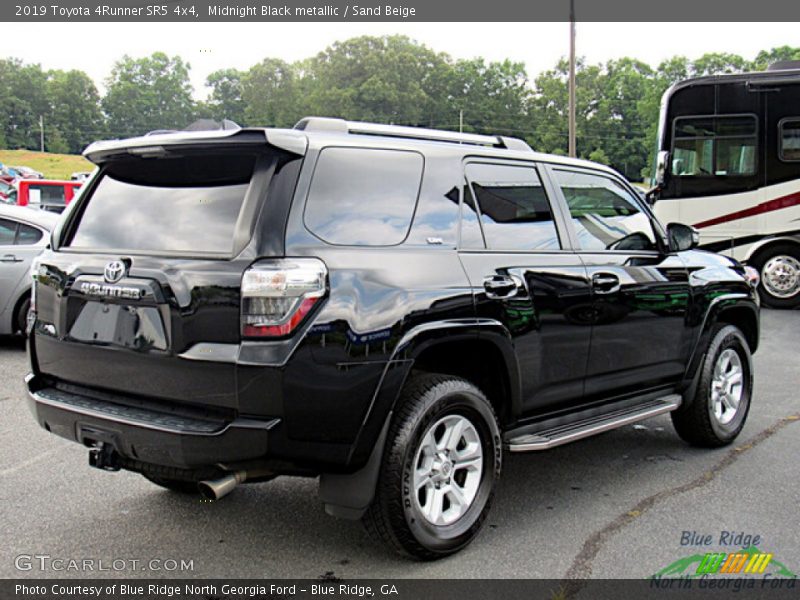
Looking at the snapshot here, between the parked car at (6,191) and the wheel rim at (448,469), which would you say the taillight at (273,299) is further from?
the parked car at (6,191)

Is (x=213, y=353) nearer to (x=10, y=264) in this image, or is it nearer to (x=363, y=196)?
(x=363, y=196)

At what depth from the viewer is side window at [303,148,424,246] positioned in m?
3.41

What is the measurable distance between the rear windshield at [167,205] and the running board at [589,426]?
5.99 feet

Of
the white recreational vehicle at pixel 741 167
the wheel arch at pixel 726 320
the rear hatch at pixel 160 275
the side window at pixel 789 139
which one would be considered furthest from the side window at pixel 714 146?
the rear hatch at pixel 160 275

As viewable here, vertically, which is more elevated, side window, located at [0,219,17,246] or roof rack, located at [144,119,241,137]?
roof rack, located at [144,119,241,137]

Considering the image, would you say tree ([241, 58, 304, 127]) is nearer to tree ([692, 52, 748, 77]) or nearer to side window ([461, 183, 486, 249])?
tree ([692, 52, 748, 77])

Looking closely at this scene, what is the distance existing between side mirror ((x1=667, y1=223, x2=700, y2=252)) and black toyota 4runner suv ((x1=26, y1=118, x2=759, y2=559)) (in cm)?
95

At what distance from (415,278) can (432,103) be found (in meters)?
101

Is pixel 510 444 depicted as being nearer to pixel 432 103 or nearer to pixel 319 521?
pixel 319 521

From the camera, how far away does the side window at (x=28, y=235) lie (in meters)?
8.77

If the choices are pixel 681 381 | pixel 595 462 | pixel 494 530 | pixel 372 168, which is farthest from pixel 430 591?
pixel 681 381

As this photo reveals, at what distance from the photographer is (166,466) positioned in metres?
3.33

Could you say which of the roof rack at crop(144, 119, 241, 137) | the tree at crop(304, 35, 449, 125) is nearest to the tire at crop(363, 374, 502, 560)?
the roof rack at crop(144, 119, 241, 137)

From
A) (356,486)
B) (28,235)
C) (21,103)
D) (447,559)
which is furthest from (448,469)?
(21,103)
